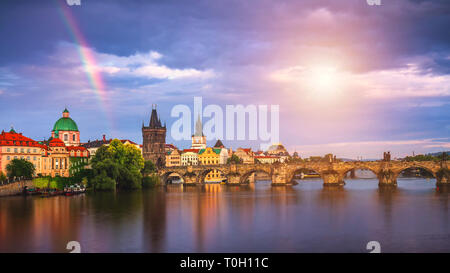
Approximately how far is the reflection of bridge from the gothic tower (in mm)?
31087

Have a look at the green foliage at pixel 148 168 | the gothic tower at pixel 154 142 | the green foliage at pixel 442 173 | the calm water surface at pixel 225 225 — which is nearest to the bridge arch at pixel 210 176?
the green foliage at pixel 148 168

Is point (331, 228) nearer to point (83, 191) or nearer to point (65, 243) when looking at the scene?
point (65, 243)

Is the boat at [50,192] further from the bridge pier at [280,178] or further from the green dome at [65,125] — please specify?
the green dome at [65,125]

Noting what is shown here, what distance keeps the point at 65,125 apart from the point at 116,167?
52362mm

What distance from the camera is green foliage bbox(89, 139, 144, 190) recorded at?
8088 centimetres

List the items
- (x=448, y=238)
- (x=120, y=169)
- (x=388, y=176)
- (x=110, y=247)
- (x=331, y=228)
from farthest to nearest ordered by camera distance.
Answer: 1. (x=388, y=176)
2. (x=120, y=169)
3. (x=331, y=228)
4. (x=448, y=238)
5. (x=110, y=247)

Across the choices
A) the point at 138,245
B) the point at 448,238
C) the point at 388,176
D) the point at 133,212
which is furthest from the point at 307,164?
the point at 138,245

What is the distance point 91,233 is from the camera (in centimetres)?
3903

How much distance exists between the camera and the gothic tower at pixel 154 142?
5645 inches

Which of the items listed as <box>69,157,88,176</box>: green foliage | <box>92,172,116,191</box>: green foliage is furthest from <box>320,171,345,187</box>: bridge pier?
<box>69,157,88,176</box>: green foliage

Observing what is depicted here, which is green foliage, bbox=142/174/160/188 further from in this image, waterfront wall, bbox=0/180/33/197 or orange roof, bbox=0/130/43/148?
waterfront wall, bbox=0/180/33/197

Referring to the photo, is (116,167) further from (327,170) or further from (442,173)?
(442,173)

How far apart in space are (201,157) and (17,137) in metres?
88.8

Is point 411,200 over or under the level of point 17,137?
under
